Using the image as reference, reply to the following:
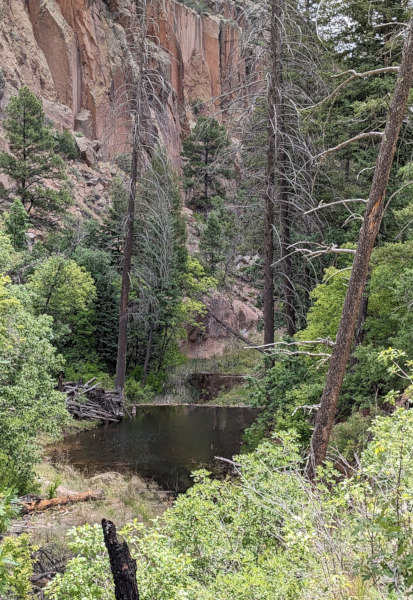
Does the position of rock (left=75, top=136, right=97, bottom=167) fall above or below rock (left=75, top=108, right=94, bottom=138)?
below

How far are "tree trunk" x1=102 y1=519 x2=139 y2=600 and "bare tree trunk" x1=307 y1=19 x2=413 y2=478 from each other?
2921 millimetres

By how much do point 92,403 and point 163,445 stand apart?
5.50 meters

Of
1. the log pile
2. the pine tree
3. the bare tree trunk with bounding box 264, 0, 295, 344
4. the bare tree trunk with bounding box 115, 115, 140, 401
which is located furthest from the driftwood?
the pine tree

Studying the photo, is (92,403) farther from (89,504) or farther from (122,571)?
(122,571)

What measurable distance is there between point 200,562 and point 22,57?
124 feet

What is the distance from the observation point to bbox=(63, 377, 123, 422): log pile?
18.5 metres

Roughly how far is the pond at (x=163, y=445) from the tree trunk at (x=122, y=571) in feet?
26.8

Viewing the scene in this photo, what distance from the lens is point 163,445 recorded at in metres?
15.0

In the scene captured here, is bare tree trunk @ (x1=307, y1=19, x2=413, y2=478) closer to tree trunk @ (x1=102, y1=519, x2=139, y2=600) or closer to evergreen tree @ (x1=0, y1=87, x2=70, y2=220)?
tree trunk @ (x1=102, y1=519, x2=139, y2=600)

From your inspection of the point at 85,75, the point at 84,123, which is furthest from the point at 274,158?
the point at 85,75

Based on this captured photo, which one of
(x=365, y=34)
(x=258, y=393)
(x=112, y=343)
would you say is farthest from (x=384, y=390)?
(x=112, y=343)

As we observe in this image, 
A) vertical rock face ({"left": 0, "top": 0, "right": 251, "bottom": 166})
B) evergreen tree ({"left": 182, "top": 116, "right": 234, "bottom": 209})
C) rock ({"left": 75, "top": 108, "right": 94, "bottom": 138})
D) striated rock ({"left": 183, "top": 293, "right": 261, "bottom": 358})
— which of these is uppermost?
vertical rock face ({"left": 0, "top": 0, "right": 251, "bottom": 166})

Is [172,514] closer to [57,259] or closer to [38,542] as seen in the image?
[38,542]

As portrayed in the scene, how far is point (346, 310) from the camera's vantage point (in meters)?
5.92
